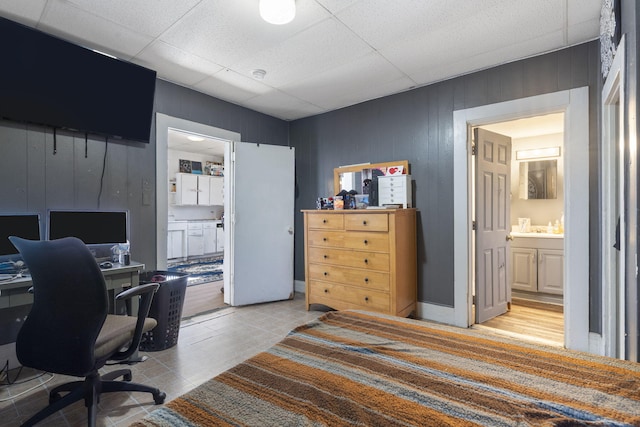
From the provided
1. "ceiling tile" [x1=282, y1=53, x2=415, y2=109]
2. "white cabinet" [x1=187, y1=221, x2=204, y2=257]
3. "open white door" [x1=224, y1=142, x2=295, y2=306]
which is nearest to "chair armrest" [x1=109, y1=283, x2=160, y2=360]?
"open white door" [x1=224, y1=142, x2=295, y2=306]

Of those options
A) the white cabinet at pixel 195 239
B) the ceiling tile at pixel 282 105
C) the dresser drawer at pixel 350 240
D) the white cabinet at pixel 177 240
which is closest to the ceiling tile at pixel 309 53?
the ceiling tile at pixel 282 105

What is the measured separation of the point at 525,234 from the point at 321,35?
369 cm

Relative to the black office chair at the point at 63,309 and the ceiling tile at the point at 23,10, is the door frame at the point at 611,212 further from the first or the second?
the ceiling tile at the point at 23,10

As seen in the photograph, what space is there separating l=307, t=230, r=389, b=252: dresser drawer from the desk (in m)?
1.74

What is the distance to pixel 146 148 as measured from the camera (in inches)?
119

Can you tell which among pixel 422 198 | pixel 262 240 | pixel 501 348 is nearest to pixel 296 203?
pixel 262 240

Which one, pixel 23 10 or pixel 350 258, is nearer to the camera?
pixel 23 10

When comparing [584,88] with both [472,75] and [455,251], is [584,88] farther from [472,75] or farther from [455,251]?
[455,251]

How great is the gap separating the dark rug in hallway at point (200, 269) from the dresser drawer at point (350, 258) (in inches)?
96.1

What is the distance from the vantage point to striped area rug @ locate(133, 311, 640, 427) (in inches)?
30.4

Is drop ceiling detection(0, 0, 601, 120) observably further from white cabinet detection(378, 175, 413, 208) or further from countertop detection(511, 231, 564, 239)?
countertop detection(511, 231, 564, 239)

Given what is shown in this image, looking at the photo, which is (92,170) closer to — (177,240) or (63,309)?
(63,309)

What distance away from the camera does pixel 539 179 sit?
178 inches

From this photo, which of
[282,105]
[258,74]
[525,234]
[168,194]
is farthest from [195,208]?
[525,234]
